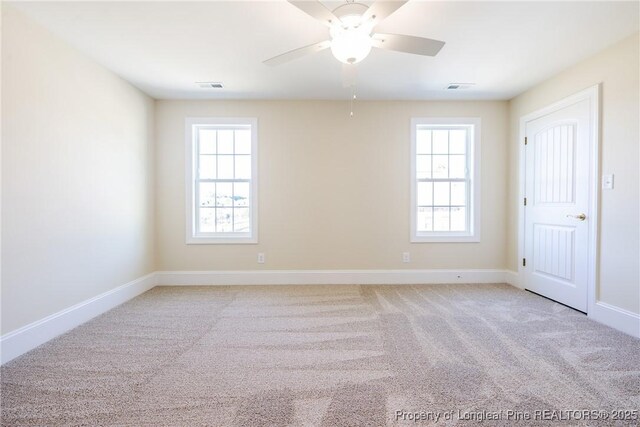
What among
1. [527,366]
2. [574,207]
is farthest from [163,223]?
[574,207]

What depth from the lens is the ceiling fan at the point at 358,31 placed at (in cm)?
171

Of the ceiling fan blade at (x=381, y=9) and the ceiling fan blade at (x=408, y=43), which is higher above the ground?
the ceiling fan blade at (x=381, y=9)

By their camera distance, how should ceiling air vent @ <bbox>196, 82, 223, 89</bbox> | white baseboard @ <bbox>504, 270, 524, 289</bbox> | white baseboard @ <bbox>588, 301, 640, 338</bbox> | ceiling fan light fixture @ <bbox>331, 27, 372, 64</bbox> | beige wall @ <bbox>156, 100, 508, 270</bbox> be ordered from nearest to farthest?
ceiling fan light fixture @ <bbox>331, 27, 372, 64</bbox>, white baseboard @ <bbox>588, 301, 640, 338</bbox>, ceiling air vent @ <bbox>196, 82, 223, 89</bbox>, white baseboard @ <bbox>504, 270, 524, 289</bbox>, beige wall @ <bbox>156, 100, 508, 270</bbox>

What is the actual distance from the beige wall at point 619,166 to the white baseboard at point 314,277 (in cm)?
156

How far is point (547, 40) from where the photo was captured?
8.27ft

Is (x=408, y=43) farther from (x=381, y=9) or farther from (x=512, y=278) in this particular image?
(x=512, y=278)

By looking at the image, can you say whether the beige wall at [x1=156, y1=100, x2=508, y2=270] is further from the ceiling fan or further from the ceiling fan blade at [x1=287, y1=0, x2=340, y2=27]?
the ceiling fan blade at [x1=287, y1=0, x2=340, y2=27]

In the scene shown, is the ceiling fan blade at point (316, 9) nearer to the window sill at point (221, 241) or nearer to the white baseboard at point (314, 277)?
the window sill at point (221, 241)

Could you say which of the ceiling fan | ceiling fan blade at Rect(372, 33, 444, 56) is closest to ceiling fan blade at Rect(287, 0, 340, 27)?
the ceiling fan

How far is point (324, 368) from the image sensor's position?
1995 millimetres

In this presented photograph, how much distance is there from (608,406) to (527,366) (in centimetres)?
42

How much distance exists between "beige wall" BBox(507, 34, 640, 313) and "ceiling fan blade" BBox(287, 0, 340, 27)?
Answer: 2.59 meters

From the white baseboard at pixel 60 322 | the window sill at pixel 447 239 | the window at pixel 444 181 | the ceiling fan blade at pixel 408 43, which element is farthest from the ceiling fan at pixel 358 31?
the white baseboard at pixel 60 322

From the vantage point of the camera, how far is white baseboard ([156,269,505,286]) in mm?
4043
